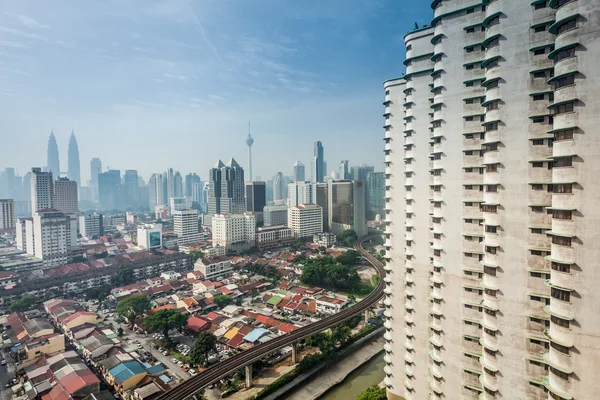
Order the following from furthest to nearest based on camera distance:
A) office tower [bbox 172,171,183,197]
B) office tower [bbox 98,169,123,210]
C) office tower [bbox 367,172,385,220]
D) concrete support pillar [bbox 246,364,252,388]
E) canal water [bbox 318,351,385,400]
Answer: office tower [bbox 98,169,123,210], office tower [bbox 172,171,183,197], office tower [bbox 367,172,385,220], canal water [bbox 318,351,385,400], concrete support pillar [bbox 246,364,252,388]

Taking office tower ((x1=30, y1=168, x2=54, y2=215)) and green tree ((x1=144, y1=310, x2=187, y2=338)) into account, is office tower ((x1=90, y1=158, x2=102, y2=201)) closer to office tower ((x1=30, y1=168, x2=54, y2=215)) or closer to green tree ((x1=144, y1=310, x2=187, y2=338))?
office tower ((x1=30, y1=168, x2=54, y2=215))

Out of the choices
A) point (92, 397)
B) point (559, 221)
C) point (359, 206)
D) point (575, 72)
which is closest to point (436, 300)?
point (559, 221)

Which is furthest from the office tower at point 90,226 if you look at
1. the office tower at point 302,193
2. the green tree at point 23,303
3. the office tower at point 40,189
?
the green tree at point 23,303

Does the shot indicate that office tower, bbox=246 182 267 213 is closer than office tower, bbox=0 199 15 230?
No

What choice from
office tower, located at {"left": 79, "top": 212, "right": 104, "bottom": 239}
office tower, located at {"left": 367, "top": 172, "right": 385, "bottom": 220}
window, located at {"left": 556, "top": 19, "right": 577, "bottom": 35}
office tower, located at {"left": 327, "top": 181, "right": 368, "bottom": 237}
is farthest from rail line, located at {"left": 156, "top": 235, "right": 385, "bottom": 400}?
office tower, located at {"left": 79, "top": 212, "right": 104, "bottom": 239}

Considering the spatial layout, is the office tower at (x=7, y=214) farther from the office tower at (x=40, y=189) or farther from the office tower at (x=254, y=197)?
the office tower at (x=254, y=197)
